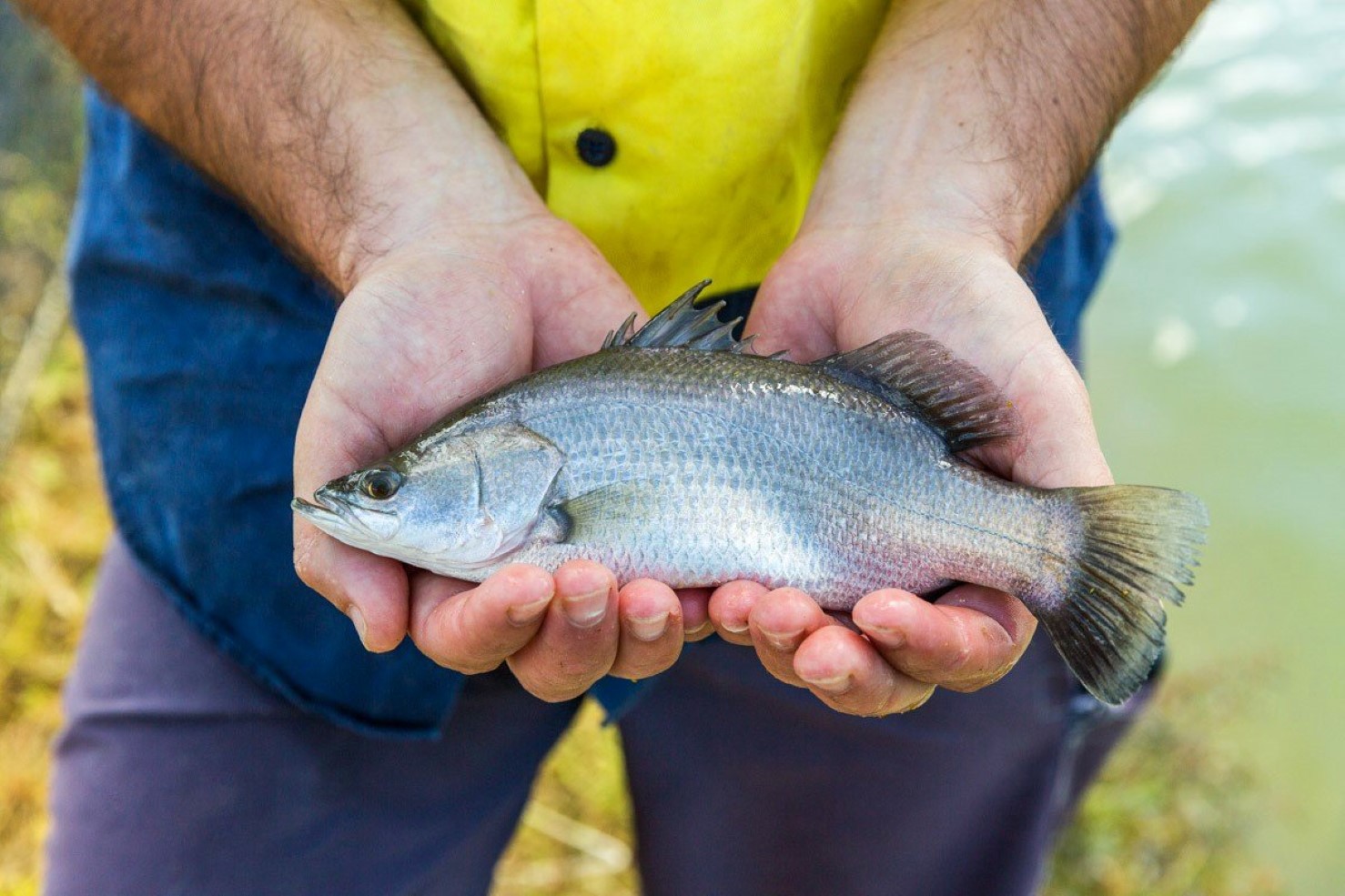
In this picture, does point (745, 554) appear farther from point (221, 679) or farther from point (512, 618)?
point (221, 679)

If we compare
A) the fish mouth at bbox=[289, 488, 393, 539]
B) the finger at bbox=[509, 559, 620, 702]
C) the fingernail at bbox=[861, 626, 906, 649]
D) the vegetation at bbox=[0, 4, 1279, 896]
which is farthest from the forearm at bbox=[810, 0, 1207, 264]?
the vegetation at bbox=[0, 4, 1279, 896]

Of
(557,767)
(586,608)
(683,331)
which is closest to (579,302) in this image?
(683,331)

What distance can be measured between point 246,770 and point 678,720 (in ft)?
4.09

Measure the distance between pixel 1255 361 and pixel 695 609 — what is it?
222 inches

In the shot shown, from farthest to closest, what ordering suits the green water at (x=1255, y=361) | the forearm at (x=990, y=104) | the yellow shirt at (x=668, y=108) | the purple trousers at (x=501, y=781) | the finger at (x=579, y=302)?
the green water at (x=1255, y=361) → the purple trousers at (x=501, y=781) → the forearm at (x=990, y=104) → the finger at (x=579, y=302) → the yellow shirt at (x=668, y=108)

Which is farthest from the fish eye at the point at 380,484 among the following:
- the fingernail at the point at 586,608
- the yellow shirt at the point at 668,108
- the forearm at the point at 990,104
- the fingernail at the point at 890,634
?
the forearm at the point at 990,104

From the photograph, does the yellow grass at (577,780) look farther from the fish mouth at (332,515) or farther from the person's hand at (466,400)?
the fish mouth at (332,515)

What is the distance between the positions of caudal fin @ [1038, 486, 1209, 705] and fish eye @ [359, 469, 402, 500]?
1.39 m

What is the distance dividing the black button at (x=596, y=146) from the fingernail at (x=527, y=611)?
1189 millimetres

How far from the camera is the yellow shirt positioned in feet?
8.30

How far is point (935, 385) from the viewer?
8.20 ft

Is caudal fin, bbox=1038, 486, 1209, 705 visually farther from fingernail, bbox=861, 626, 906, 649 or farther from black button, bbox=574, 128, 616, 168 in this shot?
black button, bbox=574, 128, 616, 168

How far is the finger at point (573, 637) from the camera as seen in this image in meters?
2.05

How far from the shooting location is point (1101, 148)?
10.1 ft
